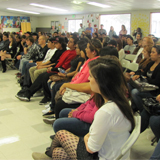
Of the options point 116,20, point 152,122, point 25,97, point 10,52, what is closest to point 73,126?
point 152,122

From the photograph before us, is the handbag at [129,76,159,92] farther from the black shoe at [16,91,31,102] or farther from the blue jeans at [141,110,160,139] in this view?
the black shoe at [16,91,31,102]

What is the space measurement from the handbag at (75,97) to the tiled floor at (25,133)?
0.57 metres

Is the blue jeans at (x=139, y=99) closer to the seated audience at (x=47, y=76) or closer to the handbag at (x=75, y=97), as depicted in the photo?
the handbag at (x=75, y=97)

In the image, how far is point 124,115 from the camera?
1.27 metres

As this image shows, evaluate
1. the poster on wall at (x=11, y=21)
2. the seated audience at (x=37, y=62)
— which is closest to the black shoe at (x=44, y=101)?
the seated audience at (x=37, y=62)

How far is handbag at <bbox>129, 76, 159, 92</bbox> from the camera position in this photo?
2.69m

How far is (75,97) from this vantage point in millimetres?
2477

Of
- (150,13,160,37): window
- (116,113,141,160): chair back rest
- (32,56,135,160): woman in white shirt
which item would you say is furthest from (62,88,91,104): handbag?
(150,13,160,37): window

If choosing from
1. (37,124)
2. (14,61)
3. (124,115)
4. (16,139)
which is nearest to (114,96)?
(124,115)

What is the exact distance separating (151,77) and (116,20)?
12253mm

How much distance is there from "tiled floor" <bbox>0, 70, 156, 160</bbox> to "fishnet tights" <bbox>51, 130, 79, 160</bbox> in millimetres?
757

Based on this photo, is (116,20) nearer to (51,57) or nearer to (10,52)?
(10,52)

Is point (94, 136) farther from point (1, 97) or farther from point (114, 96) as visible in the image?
point (1, 97)

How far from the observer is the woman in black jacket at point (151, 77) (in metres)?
2.71
